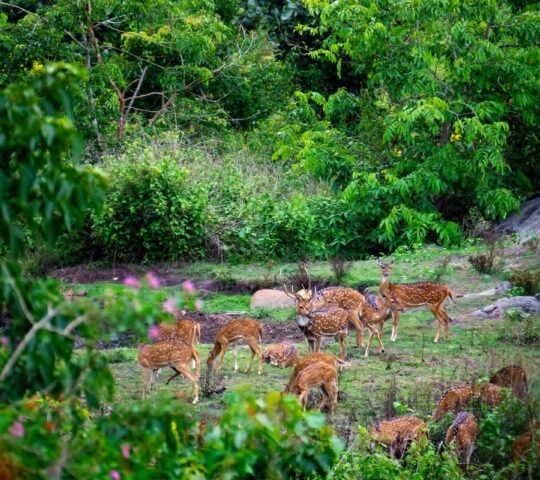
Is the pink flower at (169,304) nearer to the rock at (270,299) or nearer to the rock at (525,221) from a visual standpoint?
the rock at (270,299)

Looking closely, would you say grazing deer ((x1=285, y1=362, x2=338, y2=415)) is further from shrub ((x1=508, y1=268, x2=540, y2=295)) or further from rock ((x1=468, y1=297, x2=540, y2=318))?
shrub ((x1=508, y1=268, x2=540, y2=295))

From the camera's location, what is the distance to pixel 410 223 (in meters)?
19.3

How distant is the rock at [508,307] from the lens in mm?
14156

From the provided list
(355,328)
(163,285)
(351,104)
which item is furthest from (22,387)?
(351,104)

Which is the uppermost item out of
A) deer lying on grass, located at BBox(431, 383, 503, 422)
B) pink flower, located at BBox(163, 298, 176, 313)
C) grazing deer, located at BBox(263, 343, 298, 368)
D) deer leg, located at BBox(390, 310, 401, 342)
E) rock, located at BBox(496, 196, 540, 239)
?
pink flower, located at BBox(163, 298, 176, 313)

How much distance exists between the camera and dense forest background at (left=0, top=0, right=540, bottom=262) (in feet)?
Result: 62.4

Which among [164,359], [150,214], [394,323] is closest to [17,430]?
[164,359]

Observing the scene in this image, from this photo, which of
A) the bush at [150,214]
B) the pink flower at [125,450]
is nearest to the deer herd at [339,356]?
the pink flower at [125,450]

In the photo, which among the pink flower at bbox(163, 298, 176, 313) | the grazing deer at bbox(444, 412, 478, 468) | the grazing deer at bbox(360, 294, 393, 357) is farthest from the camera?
the grazing deer at bbox(360, 294, 393, 357)

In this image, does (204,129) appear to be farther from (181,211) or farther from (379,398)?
(379,398)

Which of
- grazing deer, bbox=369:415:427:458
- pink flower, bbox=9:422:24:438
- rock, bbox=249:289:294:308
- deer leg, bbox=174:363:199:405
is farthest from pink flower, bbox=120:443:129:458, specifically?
rock, bbox=249:289:294:308

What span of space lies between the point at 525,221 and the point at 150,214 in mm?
7116

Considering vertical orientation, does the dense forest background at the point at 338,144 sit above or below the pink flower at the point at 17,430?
below

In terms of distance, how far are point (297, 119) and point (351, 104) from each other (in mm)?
1177
